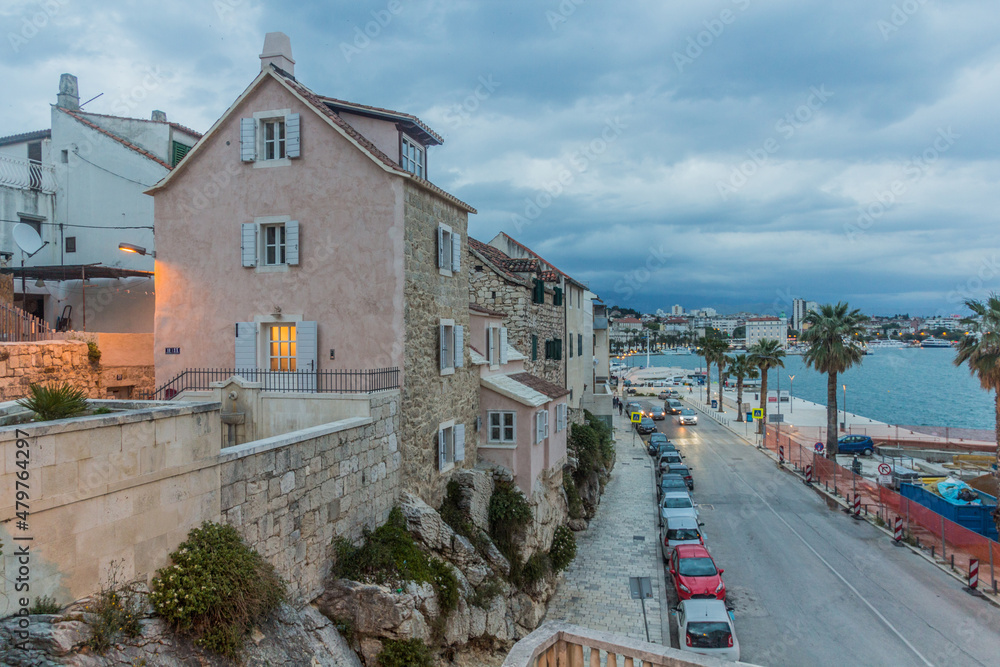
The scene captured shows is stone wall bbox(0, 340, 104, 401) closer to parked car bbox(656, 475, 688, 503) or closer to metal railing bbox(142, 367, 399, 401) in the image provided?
metal railing bbox(142, 367, 399, 401)

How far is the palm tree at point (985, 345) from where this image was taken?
2748 cm

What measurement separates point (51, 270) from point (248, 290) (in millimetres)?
8875

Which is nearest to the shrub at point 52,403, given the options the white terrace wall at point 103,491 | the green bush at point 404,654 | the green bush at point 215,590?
the white terrace wall at point 103,491

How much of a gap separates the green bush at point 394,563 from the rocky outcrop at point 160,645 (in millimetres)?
1299

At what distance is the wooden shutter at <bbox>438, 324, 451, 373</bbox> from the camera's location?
17891mm

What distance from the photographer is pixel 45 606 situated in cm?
673

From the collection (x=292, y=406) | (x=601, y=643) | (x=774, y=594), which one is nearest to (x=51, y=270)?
(x=292, y=406)

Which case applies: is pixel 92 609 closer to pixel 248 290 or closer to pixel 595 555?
pixel 248 290

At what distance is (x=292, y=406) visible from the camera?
1414 centimetres

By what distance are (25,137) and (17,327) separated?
15.0m

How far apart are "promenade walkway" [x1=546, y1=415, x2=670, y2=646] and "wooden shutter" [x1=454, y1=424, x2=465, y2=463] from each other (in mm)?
6459

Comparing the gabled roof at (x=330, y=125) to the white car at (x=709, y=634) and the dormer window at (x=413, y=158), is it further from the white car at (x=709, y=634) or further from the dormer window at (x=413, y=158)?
the white car at (x=709, y=634)

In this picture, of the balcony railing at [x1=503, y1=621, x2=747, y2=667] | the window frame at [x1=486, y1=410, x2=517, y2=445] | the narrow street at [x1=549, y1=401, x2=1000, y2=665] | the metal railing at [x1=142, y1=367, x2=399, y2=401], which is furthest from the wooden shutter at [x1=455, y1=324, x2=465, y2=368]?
the balcony railing at [x1=503, y1=621, x2=747, y2=667]

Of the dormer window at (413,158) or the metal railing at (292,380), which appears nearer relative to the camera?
the metal railing at (292,380)
